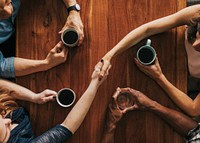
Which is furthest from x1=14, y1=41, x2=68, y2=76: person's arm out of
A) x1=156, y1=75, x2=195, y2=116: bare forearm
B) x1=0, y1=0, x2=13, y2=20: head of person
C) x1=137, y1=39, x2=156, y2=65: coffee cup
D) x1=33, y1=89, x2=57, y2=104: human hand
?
x1=156, y1=75, x2=195, y2=116: bare forearm

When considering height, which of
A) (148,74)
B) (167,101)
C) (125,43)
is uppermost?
(125,43)

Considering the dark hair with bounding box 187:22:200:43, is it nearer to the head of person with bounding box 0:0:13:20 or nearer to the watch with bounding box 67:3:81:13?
the watch with bounding box 67:3:81:13

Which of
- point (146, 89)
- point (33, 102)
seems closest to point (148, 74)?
point (146, 89)

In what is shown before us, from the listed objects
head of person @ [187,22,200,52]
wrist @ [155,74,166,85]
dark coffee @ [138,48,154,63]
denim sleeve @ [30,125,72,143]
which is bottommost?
denim sleeve @ [30,125,72,143]

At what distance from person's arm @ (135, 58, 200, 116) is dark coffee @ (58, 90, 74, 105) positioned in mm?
334

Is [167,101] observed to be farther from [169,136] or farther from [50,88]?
[50,88]

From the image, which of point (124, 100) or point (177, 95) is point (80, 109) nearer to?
point (124, 100)

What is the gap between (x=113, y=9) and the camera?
60.1 inches

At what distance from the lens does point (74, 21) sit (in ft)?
4.91

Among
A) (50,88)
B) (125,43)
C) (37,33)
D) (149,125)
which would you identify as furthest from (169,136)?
(37,33)

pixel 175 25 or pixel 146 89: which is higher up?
pixel 175 25

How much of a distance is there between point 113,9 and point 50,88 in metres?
0.46

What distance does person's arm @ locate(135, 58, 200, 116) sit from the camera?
1.48 m

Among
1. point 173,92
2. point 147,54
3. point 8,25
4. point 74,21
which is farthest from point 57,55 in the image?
point 173,92
